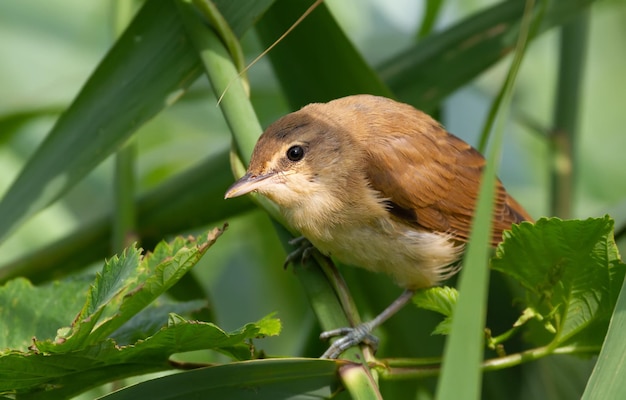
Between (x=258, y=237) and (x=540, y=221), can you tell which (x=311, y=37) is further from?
(x=258, y=237)

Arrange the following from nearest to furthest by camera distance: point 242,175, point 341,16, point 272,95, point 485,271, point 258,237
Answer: point 485,271 → point 242,175 → point 272,95 → point 258,237 → point 341,16

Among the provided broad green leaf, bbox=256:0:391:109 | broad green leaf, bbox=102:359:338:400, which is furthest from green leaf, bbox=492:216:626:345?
broad green leaf, bbox=256:0:391:109

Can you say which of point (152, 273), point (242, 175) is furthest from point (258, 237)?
point (152, 273)

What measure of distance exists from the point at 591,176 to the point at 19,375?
104 inches

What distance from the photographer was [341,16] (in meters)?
3.68

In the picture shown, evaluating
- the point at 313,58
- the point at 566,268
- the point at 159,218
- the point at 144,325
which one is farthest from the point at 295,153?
the point at 566,268

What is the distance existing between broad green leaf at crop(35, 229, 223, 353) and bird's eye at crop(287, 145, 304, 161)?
1.88ft

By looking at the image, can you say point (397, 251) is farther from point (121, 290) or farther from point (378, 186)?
point (121, 290)

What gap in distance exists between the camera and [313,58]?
174cm

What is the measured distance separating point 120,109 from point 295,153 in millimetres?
373

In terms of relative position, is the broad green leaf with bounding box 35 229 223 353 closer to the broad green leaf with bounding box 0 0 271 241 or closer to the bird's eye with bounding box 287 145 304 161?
the broad green leaf with bounding box 0 0 271 241

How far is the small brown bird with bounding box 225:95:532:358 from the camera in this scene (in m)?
1.74

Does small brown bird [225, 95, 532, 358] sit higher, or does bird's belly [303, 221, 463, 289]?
small brown bird [225, 95, 532, 358]

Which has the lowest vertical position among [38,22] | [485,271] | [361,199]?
[485,271]
